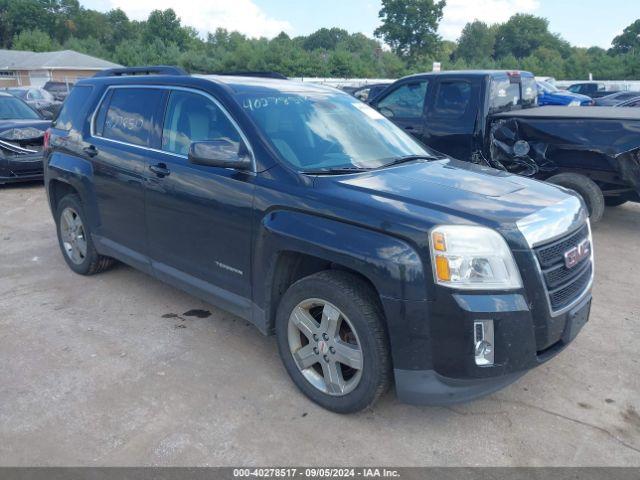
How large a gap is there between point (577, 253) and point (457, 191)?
0.78 m

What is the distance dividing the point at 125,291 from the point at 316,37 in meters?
106

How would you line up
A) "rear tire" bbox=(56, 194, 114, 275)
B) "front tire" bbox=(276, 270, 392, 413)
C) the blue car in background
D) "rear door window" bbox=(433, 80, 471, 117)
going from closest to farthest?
"front tire" bbox=(276, 270, 392, 413) < "rear tire" bbox=(56, 194, 114, 275) < "rear door window" bbox=(433, 80, 471, 117) < the blue car in background

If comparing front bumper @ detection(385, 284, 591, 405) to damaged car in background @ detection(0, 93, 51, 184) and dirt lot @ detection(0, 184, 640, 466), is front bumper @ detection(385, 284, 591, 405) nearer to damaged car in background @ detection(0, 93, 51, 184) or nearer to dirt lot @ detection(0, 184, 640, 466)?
dirt lot @ detection(0, 184, 640, 466)

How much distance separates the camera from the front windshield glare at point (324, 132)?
361cm

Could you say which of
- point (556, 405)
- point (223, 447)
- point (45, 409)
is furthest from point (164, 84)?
point (556, 405)

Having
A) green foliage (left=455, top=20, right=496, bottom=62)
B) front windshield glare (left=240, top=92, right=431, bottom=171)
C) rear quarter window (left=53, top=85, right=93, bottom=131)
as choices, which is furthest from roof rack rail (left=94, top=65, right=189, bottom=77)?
green foliage (left=455, top=20, right=496, bottom=62)

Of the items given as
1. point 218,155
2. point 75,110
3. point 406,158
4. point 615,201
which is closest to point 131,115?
point 75,110

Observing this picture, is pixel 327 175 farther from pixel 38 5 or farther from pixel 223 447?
pixel 38 5

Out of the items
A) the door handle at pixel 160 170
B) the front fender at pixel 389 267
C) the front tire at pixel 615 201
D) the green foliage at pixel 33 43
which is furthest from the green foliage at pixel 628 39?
the front fender at pixel 389 267

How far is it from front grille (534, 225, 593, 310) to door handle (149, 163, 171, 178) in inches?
102

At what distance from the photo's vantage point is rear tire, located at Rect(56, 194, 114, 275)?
17.2 ft

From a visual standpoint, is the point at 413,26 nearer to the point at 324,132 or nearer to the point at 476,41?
the point at 476,41

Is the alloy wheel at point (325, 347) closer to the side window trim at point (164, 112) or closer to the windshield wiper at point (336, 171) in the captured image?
the windshield wiper at point (336, 171)

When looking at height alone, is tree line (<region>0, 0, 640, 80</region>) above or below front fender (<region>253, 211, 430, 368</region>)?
above
